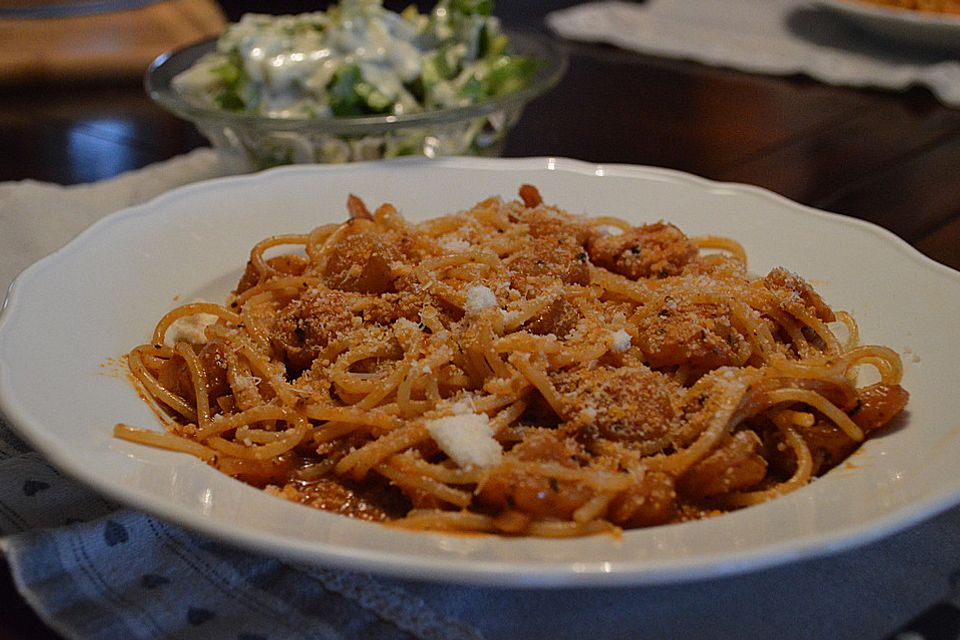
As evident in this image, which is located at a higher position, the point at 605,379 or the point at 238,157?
the point at 605,379

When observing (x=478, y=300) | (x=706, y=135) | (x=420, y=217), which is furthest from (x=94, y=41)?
(x=478, y=300)

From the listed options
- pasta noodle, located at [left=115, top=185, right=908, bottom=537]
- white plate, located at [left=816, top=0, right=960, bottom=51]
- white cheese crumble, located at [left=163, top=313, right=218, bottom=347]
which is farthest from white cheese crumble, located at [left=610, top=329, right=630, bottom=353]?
white plate, located at [left=816, top=0, right=960, bottom=51]

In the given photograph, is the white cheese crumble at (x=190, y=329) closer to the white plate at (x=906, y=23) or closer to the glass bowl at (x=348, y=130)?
the glass bowl at (x=348, y=130)

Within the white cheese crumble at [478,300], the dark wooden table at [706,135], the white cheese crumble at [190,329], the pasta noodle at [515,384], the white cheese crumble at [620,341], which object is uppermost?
the white cheese crumble at [478,300]

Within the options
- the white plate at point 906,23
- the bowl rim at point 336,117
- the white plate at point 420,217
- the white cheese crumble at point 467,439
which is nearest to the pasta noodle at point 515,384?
the white cheese crumble at point 467,439

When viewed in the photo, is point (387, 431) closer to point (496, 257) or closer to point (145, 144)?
point (496, 257)

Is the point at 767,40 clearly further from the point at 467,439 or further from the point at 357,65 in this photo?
the point at 467,439

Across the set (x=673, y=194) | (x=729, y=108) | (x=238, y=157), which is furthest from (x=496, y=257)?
(x=729, y=108)
